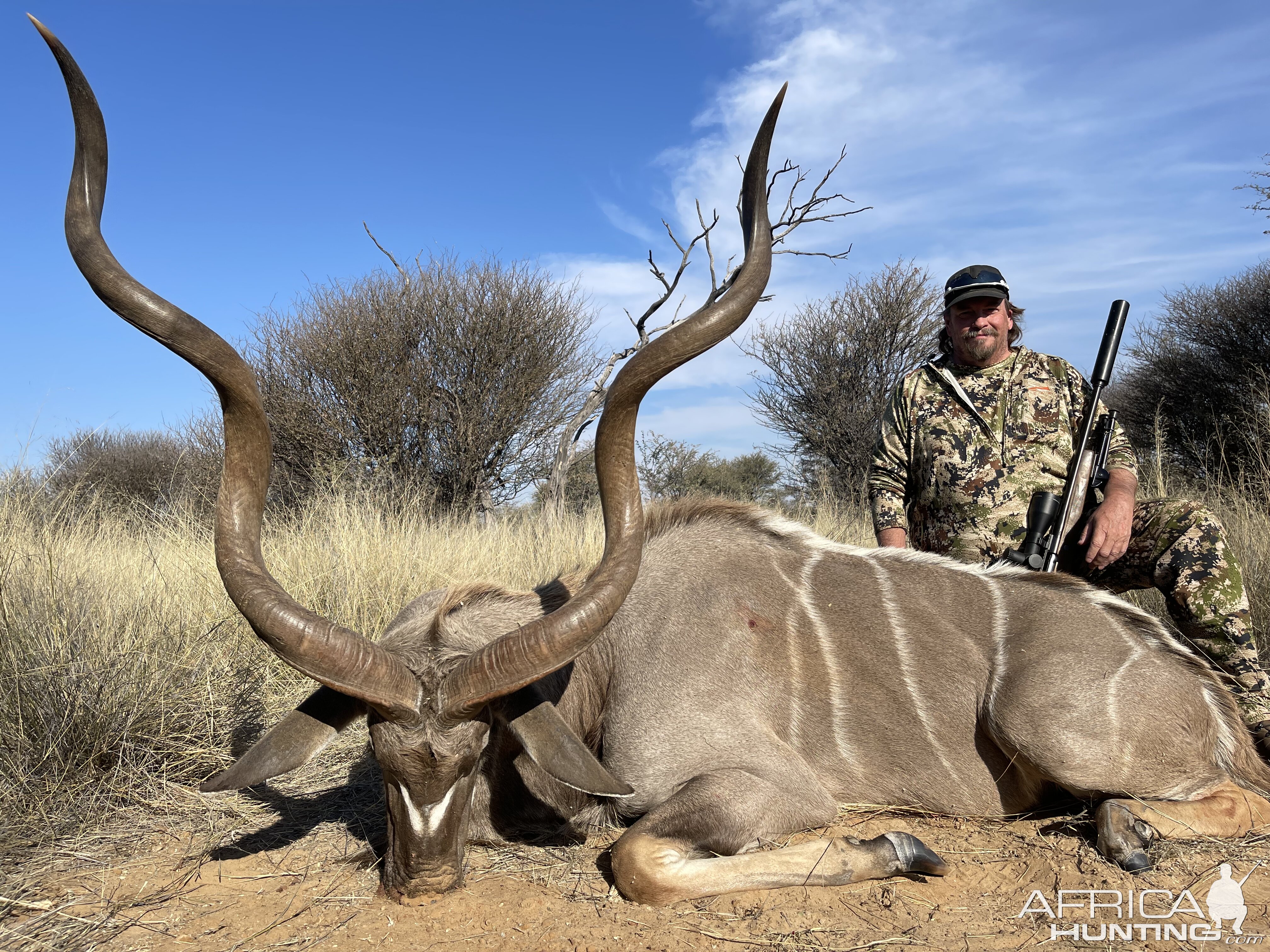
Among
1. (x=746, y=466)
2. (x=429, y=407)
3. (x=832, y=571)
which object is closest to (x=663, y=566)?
(x=832, y=571)

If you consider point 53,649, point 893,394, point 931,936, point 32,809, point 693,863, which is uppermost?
point 893,394

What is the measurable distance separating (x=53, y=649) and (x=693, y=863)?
122 inches

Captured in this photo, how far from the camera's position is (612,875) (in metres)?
3.02

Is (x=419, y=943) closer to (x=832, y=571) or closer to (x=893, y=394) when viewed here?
(x=832, y=571)

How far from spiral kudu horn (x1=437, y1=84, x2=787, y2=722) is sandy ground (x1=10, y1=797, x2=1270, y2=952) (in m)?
0.66

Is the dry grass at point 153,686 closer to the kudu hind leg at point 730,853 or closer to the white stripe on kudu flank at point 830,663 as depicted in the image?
the kudu hind leg at point 730,853

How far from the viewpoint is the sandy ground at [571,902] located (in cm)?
257

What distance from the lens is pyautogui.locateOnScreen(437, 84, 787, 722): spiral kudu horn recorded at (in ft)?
9.01

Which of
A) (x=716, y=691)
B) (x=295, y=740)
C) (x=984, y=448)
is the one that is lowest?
(x=716, y=691)

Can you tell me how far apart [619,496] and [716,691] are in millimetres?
901

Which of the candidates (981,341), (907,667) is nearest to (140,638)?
(907,667)

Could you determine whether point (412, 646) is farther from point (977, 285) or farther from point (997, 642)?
point (977, 285)

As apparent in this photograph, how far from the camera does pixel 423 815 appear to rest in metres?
2.77

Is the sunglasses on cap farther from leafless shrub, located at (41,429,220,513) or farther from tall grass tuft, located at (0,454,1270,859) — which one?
leafless shrub, located at (41,429,220,513)
